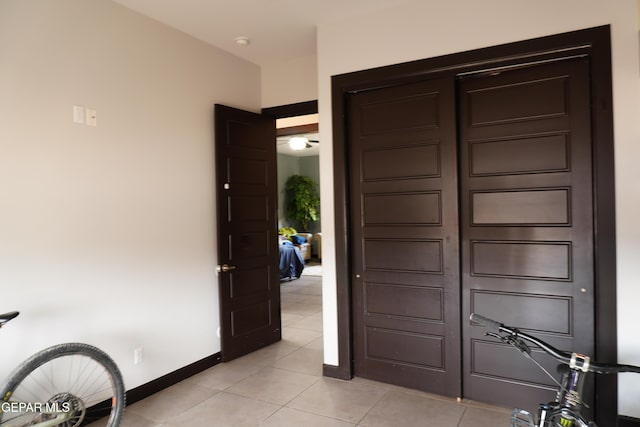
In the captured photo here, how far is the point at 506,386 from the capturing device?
108 inches

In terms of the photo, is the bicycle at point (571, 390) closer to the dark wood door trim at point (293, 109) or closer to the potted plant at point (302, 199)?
the dark wood door trim at point (293, 109)

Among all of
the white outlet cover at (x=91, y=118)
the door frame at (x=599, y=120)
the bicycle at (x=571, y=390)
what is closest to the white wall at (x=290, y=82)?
the door frame at (x=599, y=120)

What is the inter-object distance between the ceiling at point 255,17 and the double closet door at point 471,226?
670mm

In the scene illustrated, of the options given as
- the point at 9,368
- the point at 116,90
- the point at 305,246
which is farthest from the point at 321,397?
the point at 305,246

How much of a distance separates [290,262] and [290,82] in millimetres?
4649

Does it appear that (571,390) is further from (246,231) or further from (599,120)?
(246,231)

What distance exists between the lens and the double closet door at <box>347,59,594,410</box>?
2.57 m

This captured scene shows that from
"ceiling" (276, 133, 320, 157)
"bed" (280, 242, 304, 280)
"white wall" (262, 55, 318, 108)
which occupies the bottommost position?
"bed" (280, 242, 304, 280)

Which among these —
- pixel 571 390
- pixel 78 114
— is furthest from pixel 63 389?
pixel 571 390

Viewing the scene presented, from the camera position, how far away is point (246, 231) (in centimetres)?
393

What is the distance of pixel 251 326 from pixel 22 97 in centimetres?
262

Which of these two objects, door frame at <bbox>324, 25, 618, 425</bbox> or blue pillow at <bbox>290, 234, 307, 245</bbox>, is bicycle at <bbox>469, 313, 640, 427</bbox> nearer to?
door frame at <bbox>324, 25, 618, 425</bbox>

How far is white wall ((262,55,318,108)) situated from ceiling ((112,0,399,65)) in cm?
26

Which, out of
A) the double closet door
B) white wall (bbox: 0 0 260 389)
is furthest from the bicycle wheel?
the double closet door
